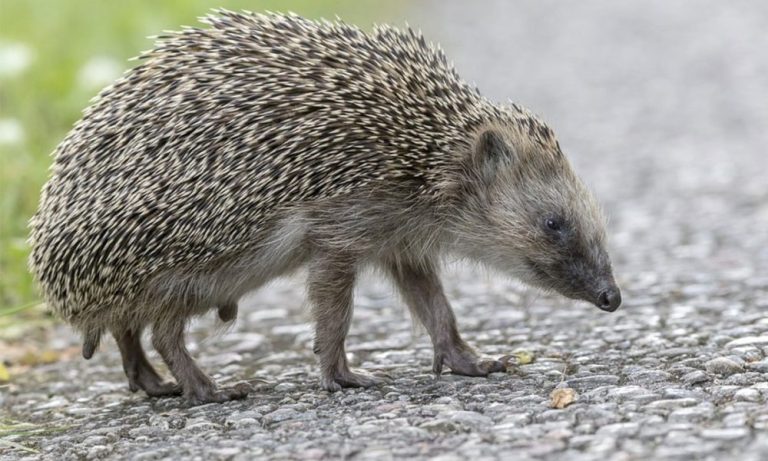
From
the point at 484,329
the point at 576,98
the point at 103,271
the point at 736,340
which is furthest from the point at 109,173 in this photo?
the point at 576,98

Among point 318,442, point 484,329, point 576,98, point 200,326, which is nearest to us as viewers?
point 318,442

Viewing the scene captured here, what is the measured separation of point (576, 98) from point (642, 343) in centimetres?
1179

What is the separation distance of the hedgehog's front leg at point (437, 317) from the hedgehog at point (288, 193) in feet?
0.04

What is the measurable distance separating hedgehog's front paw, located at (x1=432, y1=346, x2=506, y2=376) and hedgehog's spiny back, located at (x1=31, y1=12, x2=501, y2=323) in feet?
3.00

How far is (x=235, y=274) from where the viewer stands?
6.77 metres

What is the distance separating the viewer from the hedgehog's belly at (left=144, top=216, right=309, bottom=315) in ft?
21.8

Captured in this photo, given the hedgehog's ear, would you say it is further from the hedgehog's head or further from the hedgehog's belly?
the hedgehog's belly

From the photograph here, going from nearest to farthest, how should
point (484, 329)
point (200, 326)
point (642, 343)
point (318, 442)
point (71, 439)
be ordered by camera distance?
point (318, 442), point (71, 439), point (642, 343), point (484, 329), point (200, 326)

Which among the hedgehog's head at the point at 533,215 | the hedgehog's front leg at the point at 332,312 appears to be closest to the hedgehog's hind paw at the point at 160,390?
the hedgehog's front leg at the point at 332,312

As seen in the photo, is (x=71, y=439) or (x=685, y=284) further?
(x=685, y=284)

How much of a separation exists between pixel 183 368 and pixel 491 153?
2.10 meters

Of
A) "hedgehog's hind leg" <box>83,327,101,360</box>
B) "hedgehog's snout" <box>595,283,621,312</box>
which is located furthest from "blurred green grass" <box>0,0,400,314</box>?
"hedgehog's snout" <box>595,283,621,312</box>

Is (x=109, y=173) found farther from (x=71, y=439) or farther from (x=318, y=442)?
(x=318, y=442)

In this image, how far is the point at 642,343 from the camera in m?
7.11
